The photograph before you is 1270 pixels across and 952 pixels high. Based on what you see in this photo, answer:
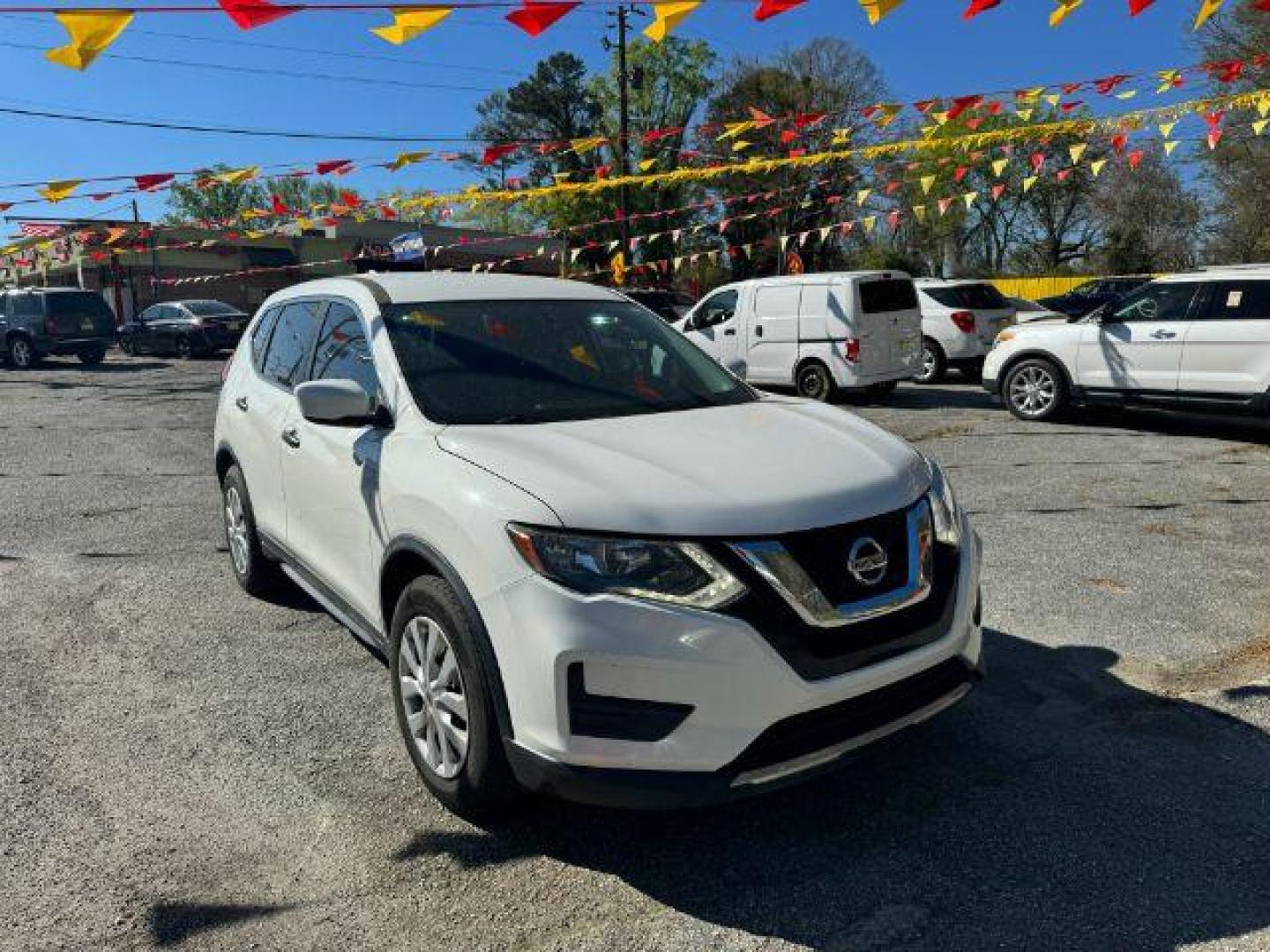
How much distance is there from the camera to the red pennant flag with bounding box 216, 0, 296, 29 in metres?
4.70

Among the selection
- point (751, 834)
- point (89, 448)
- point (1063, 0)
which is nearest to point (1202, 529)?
point (1063, 0)

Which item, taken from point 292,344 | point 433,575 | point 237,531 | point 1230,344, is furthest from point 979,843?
point 1230,344

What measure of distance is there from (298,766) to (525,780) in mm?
1209

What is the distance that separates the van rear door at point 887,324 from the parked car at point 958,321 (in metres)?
1.70

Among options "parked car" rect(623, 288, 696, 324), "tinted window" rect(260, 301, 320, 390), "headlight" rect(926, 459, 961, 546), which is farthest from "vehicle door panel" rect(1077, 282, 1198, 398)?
"parked car" rect(623, 288, 696, 324)

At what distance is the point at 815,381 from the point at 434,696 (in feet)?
34.9

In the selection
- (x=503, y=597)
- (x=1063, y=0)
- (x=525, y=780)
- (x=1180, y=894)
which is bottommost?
(x=1180, y=894)

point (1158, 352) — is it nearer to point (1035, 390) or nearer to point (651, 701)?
point (1035, 390)

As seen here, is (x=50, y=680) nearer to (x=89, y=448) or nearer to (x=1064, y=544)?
(x=1064, y=544)

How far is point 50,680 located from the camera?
13.6 ft

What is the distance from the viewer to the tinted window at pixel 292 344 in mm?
4391

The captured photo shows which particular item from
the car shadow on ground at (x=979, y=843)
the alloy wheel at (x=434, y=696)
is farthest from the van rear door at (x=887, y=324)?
the alloy wheel at (x=434, y=696)

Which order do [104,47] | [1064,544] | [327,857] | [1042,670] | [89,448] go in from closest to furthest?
[327,857]
[1042,670]
[104,47]
[1064,544]
[89,448]

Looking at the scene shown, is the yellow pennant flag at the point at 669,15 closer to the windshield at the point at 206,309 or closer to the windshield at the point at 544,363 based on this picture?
the windshield at the point at 544,363
